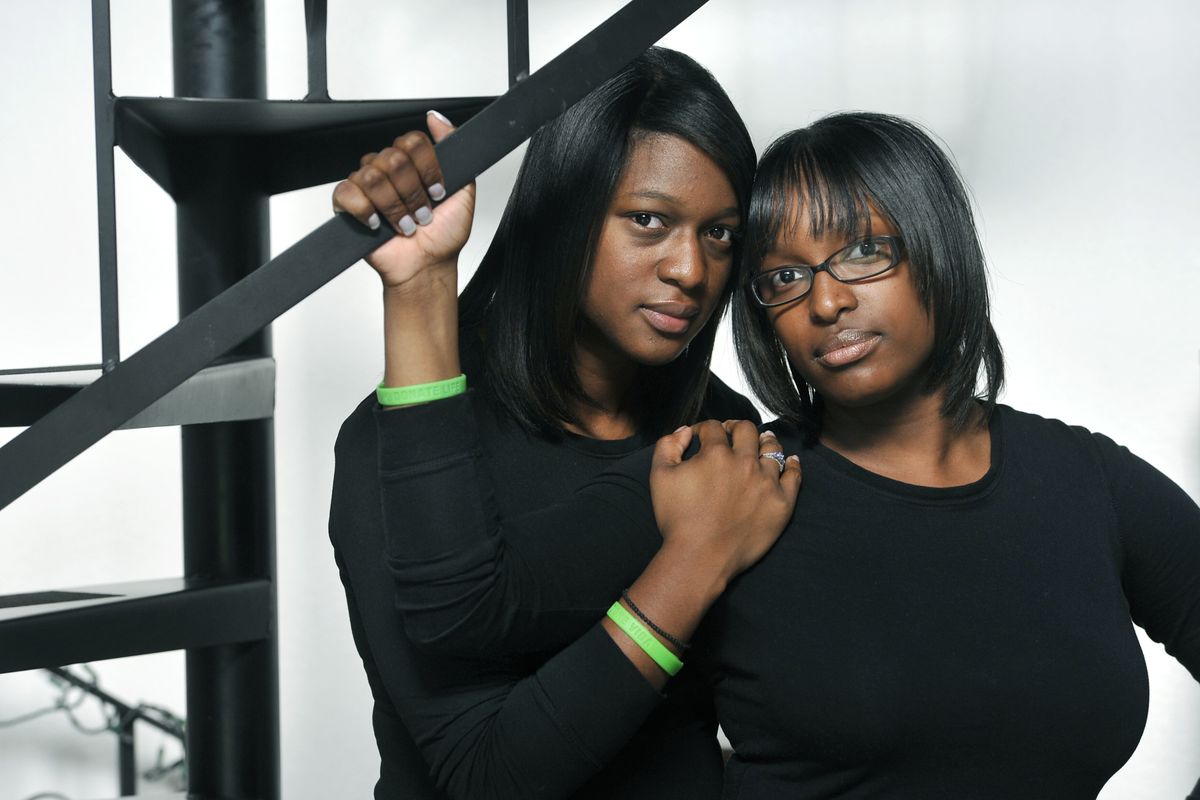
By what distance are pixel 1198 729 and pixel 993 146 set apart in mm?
1122

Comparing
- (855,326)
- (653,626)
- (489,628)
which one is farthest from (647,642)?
(855,326)

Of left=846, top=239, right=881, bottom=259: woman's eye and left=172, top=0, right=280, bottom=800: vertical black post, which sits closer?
left=846, top=239, right=881, bottom=259: woman's eye

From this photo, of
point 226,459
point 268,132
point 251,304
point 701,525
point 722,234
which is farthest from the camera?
point 226,459

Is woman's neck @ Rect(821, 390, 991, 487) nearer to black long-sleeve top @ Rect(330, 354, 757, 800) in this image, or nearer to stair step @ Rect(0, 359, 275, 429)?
black long-sleeve top @ Rect(330, 354, 757, 800)

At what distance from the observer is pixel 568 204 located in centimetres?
134

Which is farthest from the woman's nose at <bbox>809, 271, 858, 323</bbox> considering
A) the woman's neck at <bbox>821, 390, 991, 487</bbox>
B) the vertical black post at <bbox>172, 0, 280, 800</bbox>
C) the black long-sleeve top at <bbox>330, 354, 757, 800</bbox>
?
the vertical black post at <bbox>172, 0, 280, 800</bbox>

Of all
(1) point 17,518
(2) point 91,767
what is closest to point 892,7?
(1) point 17,518

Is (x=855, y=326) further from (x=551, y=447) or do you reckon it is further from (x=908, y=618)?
(x=551, y=447)

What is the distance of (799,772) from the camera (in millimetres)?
1129

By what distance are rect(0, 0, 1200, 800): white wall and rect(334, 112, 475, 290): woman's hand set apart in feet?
4.29

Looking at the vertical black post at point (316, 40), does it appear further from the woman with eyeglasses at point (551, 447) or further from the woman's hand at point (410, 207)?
the woman's hand at point (410, 207)

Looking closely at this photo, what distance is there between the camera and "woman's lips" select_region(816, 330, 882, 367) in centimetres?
115

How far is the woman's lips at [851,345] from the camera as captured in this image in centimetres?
115

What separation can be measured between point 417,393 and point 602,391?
0.39 m
